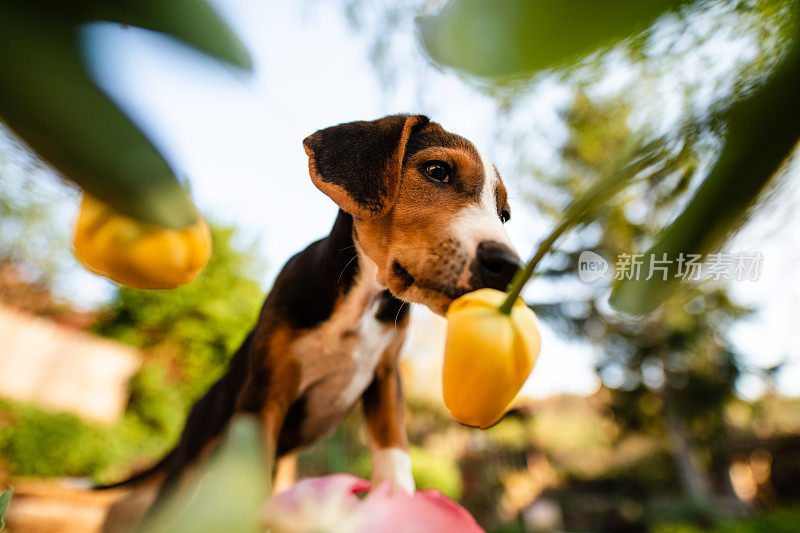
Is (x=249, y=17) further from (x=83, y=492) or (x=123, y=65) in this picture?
(x=83, y=492)

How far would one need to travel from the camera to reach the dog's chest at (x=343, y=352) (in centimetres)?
53

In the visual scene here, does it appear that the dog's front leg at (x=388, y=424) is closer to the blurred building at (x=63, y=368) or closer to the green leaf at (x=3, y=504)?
the green leaf at (x=3, y=504)

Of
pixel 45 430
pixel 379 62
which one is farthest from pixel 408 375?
pixel 45 430

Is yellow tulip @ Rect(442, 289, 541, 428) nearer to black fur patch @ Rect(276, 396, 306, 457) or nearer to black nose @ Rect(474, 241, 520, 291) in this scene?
black nose @ Rect(474, 241, 520, 291)

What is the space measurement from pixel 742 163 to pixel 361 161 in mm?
284

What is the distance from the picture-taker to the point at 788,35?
0.67 ft

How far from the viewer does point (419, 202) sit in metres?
0.44

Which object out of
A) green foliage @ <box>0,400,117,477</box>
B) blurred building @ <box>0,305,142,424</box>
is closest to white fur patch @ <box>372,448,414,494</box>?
blurred building @ <box>0,305,142,424</box>

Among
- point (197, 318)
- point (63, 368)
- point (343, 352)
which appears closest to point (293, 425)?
point (343, 352)

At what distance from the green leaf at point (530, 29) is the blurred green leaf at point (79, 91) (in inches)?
3.8

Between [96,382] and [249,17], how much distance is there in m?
3.68

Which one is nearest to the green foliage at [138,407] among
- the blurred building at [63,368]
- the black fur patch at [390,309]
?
the blurred building at [63,368]

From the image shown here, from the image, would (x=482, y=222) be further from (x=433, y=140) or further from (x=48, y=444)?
(x=48, y=444)

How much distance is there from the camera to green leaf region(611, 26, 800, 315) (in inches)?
7.5
